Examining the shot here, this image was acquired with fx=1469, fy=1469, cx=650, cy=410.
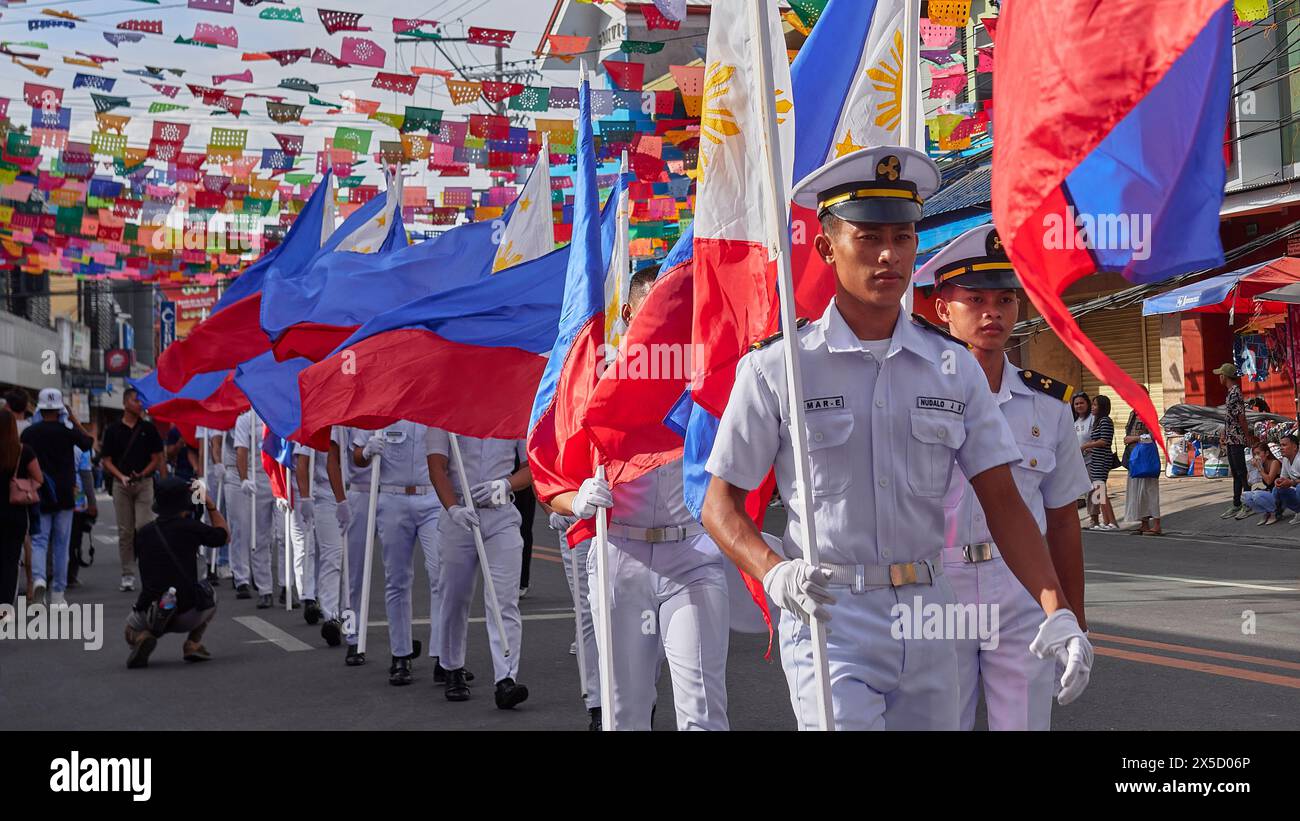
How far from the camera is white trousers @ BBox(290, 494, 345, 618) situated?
11727 mm

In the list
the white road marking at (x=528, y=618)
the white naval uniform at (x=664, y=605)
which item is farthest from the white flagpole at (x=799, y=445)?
the white road marking at (x=528, y=618)

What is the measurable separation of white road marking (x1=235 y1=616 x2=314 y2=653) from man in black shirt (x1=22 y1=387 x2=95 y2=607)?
2086 millimetres

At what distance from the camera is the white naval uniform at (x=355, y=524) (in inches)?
416

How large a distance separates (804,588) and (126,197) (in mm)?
21594

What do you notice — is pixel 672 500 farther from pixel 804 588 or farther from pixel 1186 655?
pixel 1186 655

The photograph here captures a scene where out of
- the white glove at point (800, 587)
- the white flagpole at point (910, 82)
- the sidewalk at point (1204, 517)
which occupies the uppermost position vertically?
the white flagpole at point (910, 82)

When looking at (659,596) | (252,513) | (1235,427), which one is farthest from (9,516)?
(1235,427)

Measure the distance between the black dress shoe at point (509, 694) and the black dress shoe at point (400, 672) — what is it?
3.58 feet

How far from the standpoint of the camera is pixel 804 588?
11.5 ft

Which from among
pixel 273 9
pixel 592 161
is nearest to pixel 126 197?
pixel 273 9

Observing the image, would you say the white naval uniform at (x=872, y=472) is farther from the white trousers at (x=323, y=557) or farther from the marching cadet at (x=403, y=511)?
the white trousers at (x=323, y=557)

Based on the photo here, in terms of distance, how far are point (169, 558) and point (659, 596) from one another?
5.52 metres

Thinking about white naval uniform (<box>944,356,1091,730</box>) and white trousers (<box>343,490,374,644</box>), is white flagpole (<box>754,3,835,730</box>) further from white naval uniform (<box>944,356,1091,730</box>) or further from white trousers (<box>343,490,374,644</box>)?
white trousers (<box>343,490,374,644</box>)

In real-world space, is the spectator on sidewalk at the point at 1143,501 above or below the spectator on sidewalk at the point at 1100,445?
below
